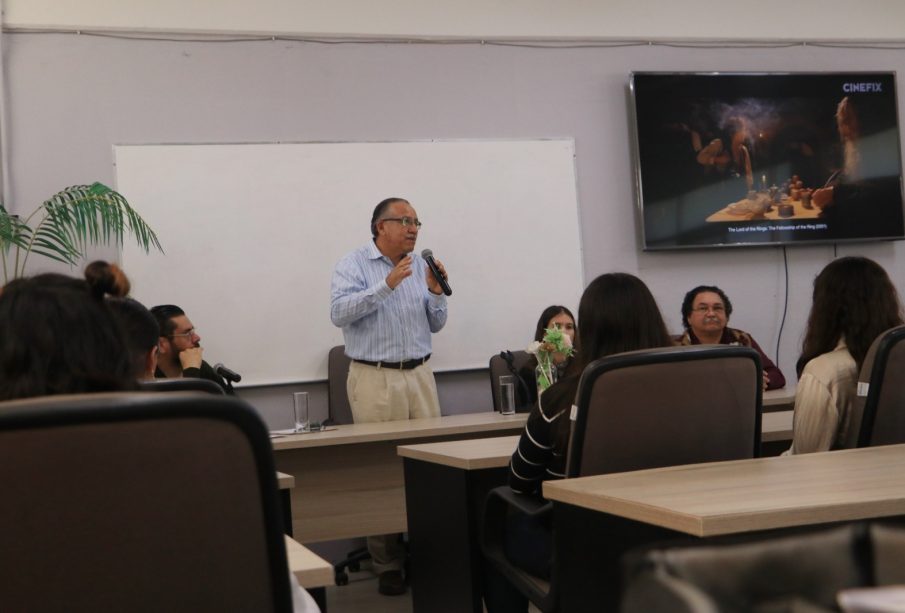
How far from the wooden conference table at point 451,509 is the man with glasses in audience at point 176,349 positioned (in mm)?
1137

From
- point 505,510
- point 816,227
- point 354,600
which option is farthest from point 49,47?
point 816,227

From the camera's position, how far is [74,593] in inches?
41.5

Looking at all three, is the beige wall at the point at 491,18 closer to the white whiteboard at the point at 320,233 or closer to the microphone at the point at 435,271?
the white whiteboard at the point at 320,233

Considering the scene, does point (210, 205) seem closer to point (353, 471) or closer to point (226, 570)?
point (353, 471)

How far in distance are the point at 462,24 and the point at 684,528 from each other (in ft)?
14.4

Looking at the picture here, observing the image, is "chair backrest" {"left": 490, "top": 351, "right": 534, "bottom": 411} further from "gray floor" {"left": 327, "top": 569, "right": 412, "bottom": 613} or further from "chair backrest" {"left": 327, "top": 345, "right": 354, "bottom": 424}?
"gray floor" {"left": 327, "top": 569, "right": 412, "bottom": 613}

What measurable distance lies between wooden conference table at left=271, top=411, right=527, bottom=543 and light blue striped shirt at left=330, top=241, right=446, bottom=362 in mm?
771

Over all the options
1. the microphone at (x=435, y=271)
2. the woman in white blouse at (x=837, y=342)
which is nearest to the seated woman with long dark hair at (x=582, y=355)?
the woman in white blouse at (x=837, y=342)

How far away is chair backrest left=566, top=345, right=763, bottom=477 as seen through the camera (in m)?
2.02

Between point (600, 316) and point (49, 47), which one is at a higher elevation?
point (49, 47)

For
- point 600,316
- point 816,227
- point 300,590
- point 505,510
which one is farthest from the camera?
point 816,227

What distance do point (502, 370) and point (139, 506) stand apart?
3763 mm

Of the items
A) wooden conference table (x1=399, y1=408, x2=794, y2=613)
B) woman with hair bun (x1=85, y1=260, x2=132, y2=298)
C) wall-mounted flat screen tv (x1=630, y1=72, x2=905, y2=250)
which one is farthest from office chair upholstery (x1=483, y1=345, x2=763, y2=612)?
wall-mounted flat screen tv (x1=630, y1=72, x2=905, y2=250)

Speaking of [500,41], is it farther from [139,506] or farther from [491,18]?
[139,506]
